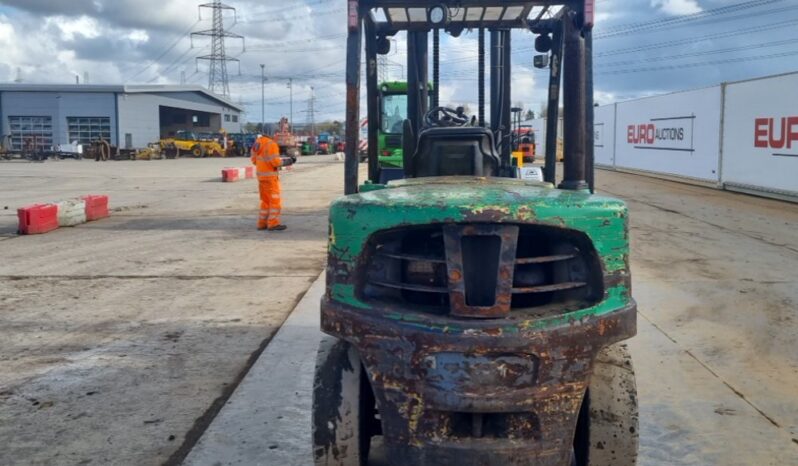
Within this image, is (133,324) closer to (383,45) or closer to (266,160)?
(383,45)

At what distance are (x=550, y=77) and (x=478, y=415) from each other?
3.11 m

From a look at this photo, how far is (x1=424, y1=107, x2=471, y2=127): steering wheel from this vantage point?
539cm

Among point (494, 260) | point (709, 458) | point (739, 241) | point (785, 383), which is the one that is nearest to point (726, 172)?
point (739, 241)

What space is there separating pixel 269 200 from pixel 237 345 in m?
6.98

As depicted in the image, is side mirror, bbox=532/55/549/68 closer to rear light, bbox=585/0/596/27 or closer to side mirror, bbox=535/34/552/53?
side mirror, bbox=535/34/552/53

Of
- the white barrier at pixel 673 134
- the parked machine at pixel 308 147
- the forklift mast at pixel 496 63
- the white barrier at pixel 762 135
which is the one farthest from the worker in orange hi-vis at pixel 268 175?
the parked machine at pixel 308 147

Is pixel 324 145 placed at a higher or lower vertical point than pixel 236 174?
higher

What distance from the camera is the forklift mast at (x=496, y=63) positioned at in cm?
393

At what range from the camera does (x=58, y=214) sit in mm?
13555

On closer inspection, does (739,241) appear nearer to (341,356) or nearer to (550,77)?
(550,77)

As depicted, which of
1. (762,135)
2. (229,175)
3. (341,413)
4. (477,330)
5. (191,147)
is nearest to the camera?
→ (477,330)

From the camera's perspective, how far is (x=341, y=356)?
10.8ft

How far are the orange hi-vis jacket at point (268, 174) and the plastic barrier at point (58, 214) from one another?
378cm

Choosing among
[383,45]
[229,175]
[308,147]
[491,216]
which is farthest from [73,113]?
[491,216]
